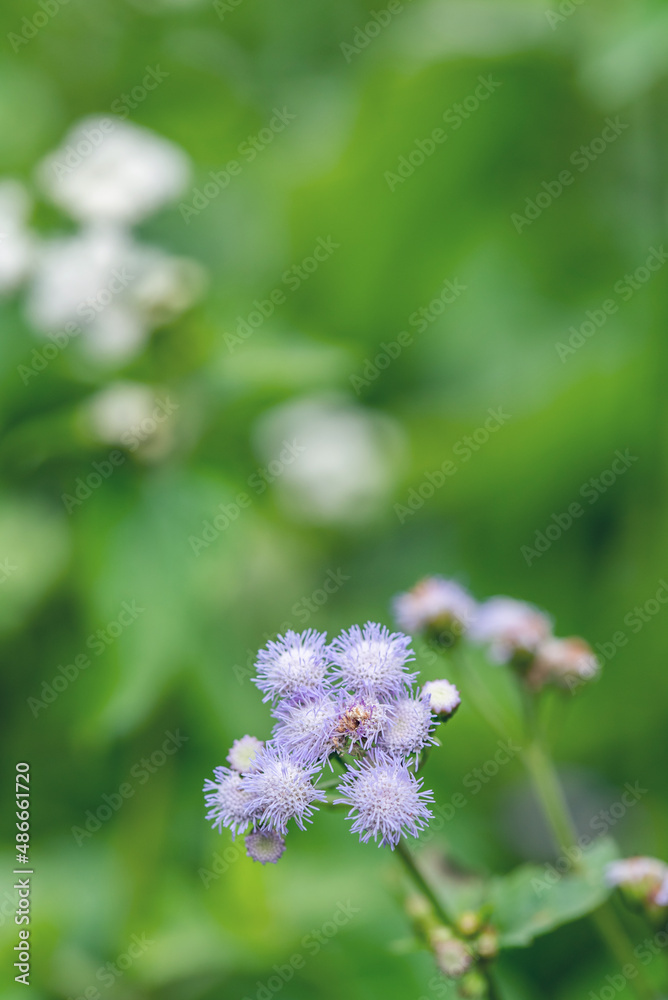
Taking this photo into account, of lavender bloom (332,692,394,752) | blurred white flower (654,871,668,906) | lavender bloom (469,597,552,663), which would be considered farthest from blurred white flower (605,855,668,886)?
lavender bloom (332,692,394,752)

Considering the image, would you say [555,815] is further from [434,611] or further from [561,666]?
[434,611]

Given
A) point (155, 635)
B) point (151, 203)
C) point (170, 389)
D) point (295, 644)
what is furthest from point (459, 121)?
point (295, 644)

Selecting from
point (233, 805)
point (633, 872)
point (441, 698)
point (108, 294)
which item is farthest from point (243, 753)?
point (108, 294)

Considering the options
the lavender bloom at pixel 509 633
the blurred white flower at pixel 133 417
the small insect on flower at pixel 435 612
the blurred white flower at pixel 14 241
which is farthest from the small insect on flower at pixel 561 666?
the blurred white flower at pixel 14 241

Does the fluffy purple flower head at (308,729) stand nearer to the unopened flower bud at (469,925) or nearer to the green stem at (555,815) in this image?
the unopened flower bud at (469,925)

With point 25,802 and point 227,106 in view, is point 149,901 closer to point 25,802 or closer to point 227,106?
point 25,802

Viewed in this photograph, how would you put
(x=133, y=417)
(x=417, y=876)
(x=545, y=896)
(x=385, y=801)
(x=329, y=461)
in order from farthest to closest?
(x=329, y=461) → (x=133, y=417) → (x=545, y=896) → (x=417, y=876) → (x=385, y=801)
